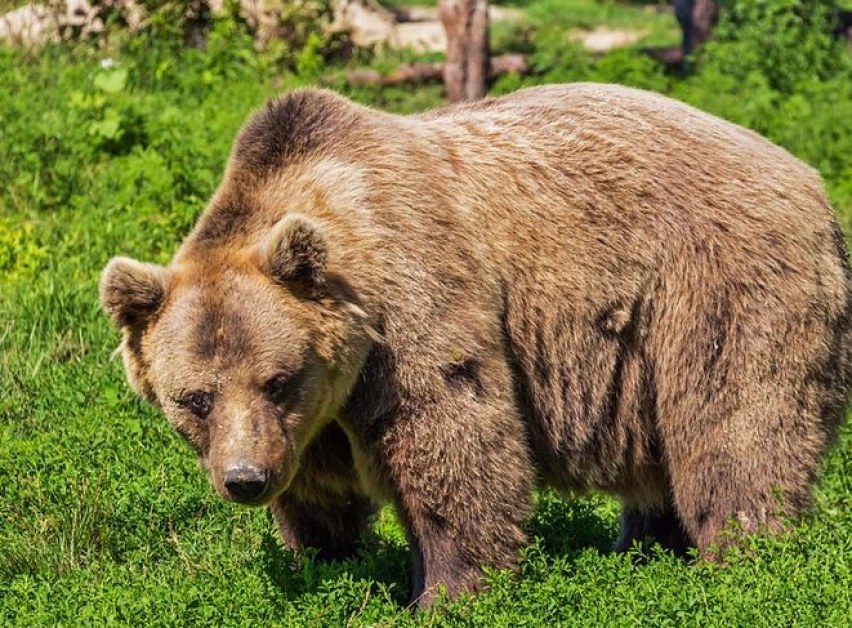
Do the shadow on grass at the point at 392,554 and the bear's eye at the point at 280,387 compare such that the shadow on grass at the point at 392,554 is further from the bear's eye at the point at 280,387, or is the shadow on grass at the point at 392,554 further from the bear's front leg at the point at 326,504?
the bear's eye at the point at 280,387

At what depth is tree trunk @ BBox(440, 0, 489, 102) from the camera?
13.7 metres

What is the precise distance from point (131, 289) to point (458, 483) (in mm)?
1340

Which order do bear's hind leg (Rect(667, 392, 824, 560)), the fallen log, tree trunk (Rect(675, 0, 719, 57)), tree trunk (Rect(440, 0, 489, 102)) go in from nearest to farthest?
bear's hind leg (Rect(667, 392, 824, 560)) → tree trunk (Rect(440, 0, 489, 102)) → the fallen log → tree trunk (Rect(675, 0, 719, 57))

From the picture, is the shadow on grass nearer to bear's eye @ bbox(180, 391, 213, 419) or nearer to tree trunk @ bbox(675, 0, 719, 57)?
bear's eye @ bbox(180, 391, 213, 419)

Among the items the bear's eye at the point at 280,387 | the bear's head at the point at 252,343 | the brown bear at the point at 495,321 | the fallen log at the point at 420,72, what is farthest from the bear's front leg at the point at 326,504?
the fallen log at the point at 420,72

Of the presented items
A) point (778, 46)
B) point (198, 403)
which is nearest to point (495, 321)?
point (198, 403)

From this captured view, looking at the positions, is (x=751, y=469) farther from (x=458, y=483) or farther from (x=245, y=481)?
(x=245, y=481)

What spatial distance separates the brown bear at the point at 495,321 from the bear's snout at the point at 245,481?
0.4 inches

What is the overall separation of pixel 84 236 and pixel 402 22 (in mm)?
11055

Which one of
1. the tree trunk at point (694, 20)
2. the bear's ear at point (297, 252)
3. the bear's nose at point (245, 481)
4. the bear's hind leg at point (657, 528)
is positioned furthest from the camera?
the tree trunk at point (694, 20)

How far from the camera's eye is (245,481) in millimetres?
5223

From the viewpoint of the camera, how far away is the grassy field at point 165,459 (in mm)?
5598

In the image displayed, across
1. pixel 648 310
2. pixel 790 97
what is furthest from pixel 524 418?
pixel 790 97

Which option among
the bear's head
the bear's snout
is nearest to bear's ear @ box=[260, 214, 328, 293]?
the bear's head
